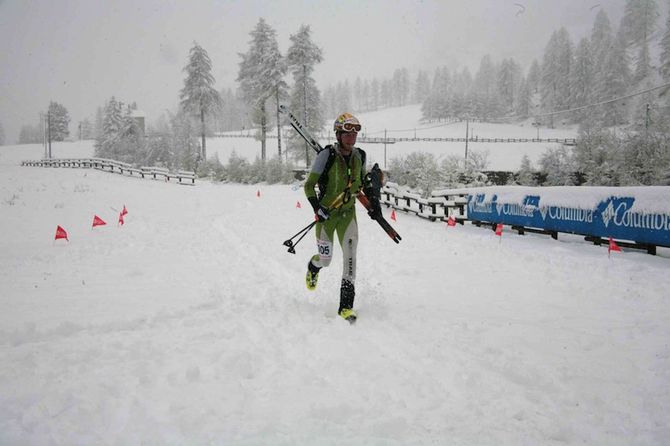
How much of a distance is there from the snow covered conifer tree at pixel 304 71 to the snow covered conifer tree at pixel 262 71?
168 centimetres

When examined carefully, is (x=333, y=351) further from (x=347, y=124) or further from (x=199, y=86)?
(x=199, y=86)

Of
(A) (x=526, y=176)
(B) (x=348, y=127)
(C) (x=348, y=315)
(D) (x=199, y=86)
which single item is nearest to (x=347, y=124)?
(B) (x=348, y=127)

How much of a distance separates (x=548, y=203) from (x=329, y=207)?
7.69m

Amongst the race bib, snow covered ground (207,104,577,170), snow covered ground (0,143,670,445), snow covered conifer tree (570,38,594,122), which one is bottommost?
snow covered ground (0,143,670,445)

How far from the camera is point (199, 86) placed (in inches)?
1770

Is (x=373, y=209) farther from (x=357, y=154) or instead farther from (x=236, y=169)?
(x=236, y=169)

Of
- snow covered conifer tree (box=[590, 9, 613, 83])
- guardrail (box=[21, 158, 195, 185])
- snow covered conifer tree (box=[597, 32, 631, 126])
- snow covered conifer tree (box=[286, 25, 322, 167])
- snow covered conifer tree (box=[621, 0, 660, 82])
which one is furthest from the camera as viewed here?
snow covered conifer tree (box=[621, 0, 660, 82])

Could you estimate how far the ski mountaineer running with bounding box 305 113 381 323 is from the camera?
185 inches

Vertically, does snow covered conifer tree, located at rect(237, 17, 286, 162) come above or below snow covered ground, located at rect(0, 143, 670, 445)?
above

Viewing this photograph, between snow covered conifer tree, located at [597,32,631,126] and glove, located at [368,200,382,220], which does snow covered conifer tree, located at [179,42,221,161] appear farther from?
snow covered conifer tree, located at [597,32,631,126]

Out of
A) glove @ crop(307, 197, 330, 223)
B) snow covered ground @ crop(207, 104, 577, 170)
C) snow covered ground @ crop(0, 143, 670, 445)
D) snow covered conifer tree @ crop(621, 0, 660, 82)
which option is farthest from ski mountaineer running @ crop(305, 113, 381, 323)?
snow covered conifer tree @ crop(621, 0, 660, 82)

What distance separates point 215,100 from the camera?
45938mm

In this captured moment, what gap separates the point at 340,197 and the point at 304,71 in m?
37.8

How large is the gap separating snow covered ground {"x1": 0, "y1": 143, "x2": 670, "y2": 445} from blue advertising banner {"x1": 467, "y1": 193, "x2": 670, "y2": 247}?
50 cm
